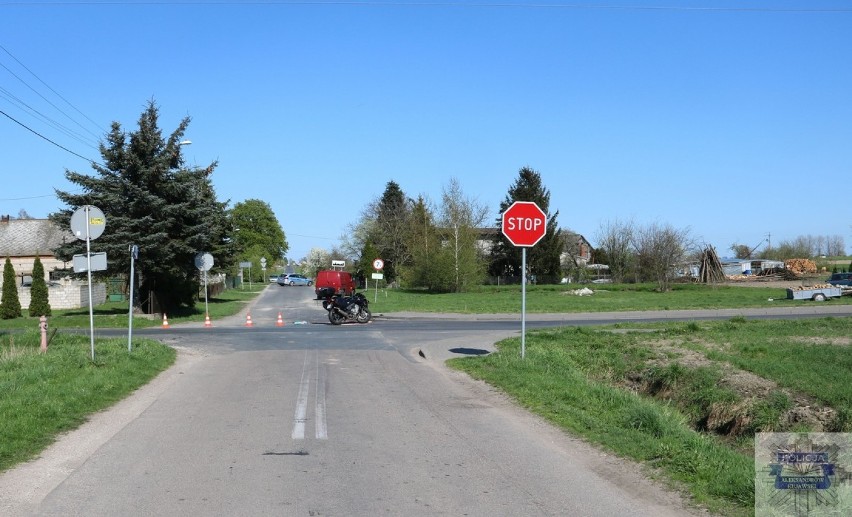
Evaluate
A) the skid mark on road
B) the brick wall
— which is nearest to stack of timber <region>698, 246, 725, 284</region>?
the brick wall

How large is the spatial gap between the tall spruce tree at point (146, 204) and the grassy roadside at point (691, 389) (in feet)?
60.6

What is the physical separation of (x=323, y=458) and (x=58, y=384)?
652cm

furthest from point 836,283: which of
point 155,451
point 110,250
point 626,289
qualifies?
point 155,451

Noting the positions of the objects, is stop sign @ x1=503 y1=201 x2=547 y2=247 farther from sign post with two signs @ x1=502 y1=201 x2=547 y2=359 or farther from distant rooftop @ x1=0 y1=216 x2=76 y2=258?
distant rooftop @ x1=0 y1=216 x2=76 y2=258

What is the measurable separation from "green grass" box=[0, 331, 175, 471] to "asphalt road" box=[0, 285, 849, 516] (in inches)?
12.5

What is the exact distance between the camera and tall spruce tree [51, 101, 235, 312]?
105ft

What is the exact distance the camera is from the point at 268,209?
13700 cm

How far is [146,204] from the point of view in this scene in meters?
32.4

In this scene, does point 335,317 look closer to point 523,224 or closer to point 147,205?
point 147,205

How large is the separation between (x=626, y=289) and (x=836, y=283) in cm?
1691

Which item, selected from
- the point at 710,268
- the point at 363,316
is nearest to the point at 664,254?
the point at 710,268

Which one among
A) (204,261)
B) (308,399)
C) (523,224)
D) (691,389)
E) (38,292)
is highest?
(523,224)

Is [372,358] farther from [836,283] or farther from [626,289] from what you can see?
[626,289]

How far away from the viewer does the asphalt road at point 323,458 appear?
6.27 meters
